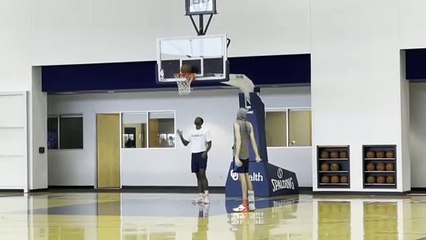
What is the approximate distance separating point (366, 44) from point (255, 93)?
3.46 metres

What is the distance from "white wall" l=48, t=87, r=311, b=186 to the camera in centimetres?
2366

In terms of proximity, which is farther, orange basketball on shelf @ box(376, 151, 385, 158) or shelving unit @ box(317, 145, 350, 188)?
shelving unit @ box(317, 145, 350, 188)

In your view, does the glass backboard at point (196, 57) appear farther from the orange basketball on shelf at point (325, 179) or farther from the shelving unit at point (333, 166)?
the orange basketball on shelf at point (325, 179)

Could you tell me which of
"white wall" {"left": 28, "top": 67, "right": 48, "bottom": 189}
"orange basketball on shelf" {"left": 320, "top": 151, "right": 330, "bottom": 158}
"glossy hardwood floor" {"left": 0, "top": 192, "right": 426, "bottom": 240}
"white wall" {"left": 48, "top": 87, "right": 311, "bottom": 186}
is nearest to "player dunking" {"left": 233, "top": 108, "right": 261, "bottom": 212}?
"glossy hardwood floor" {"left": 0, "top": 192, "right": 426, "bottom": 240}

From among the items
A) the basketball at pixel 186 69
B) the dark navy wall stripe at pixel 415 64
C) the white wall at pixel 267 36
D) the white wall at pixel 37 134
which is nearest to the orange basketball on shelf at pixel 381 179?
the white wall at pixel 267 36

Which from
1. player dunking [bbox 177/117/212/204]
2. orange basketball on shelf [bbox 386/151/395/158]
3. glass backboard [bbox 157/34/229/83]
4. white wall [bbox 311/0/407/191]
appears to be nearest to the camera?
player dunking [bbox 177/117/212/204]

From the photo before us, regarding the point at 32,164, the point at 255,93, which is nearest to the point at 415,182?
the point at 255,93

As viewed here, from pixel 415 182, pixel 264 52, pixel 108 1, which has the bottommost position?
pixel 415 182

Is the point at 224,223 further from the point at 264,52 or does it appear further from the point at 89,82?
the point at 89,82

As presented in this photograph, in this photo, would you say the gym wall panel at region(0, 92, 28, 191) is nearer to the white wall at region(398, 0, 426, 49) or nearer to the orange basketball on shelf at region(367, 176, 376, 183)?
the orange basketball on shelf at region(367, 176, 376, 183)

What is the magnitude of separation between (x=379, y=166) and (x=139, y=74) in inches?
304

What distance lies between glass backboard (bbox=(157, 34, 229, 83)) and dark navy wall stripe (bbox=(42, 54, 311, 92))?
3488 mm

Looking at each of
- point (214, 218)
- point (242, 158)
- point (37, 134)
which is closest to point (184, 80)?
point (242, 158)

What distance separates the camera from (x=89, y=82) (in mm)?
23766
